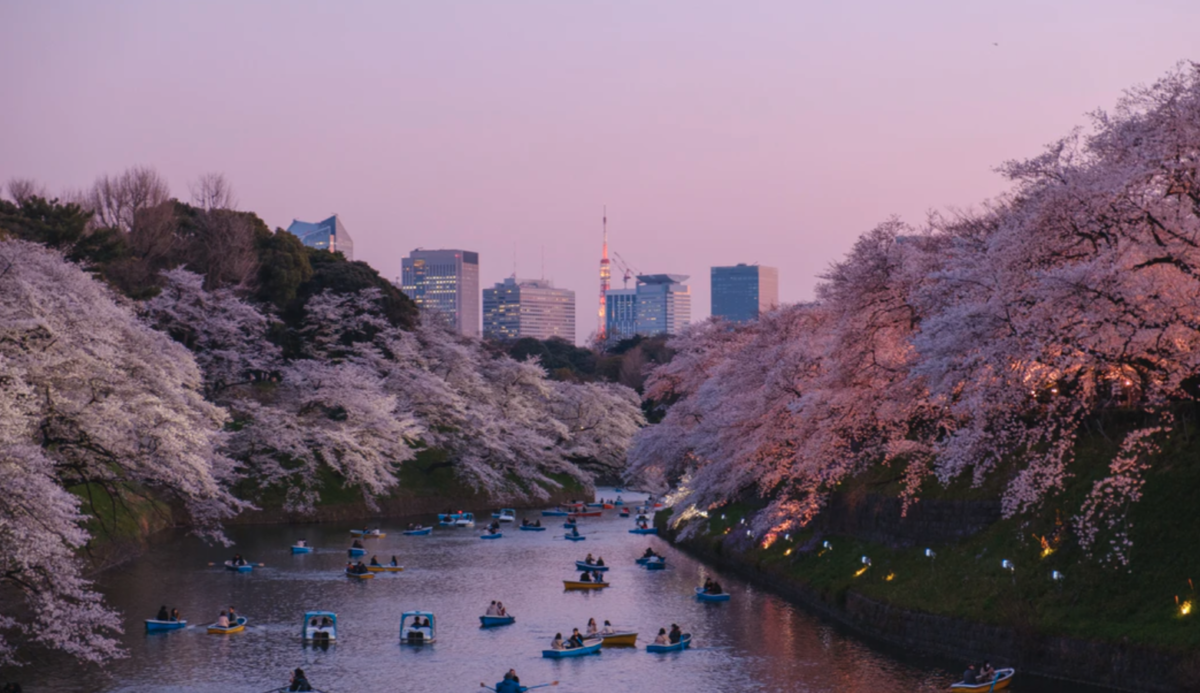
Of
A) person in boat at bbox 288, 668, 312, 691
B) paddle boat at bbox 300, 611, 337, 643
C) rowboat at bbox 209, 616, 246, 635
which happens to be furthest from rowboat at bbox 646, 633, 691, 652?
rowboat at bbox 209, 616, 246, 635

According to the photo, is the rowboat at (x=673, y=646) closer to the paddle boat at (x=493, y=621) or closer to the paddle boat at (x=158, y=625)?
the paddle boat at (x=493, y=621)

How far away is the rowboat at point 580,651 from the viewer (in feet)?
117

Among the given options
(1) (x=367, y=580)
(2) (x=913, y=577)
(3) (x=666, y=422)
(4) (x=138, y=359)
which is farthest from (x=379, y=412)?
(2) (x=913, y=577)

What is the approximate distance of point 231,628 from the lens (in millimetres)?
38500

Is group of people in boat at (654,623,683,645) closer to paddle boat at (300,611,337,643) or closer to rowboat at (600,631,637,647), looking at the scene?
rowboat at (600,631,637,647)

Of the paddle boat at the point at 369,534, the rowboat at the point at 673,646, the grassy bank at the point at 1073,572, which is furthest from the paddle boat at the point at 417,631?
the paddle boat at the point at 369,534

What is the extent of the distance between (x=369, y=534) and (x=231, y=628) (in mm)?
26855

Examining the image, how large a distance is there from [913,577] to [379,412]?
148 ft

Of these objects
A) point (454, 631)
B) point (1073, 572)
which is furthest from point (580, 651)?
point (1073, 572)

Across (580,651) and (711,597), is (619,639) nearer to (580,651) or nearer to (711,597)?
(580,651)

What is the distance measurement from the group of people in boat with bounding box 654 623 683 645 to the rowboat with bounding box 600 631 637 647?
0.91 metres

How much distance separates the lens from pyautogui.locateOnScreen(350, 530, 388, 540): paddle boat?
6512 cm

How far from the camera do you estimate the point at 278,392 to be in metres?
76.3

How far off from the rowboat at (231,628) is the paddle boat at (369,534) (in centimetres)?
2568
